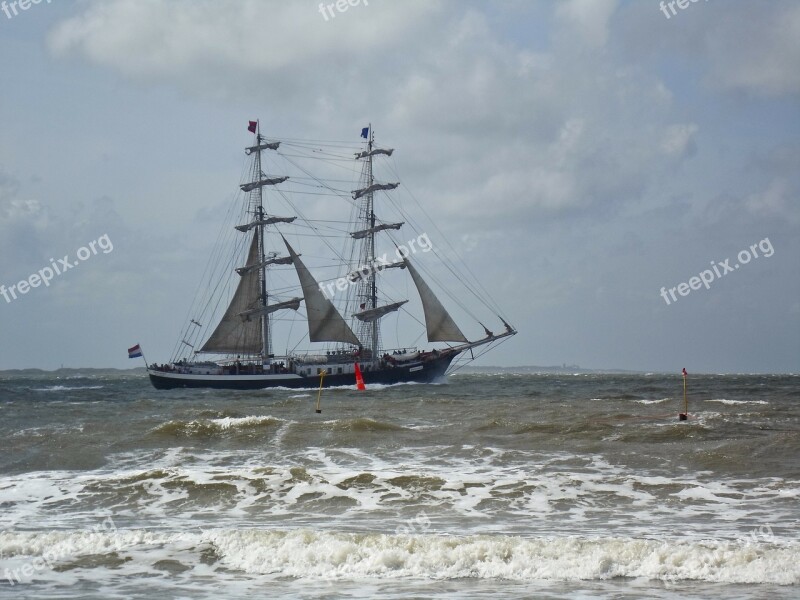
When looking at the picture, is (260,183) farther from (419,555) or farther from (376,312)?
(419,555)

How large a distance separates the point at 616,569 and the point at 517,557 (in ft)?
5.68

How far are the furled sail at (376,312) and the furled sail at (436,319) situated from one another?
16.1 feet

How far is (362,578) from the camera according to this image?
1481 cm

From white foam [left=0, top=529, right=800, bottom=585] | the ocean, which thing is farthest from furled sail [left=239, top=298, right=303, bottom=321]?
white foam [left=0, top=529, right=800, bottom=585]

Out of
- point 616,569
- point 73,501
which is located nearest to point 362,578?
point 616,569

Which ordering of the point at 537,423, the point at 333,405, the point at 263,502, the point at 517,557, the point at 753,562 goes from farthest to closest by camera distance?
the point at 333,405 → the point at 537,423 → the point at 263,502 → the point at 517,557 → the point at 753,562

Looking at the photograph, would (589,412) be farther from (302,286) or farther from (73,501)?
(302,286)

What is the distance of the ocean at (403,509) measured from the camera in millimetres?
→ 14445

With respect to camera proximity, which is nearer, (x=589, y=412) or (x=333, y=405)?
(x=589, y=412)

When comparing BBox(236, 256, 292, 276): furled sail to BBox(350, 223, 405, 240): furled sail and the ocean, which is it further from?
the ocean

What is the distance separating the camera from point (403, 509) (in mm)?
20375

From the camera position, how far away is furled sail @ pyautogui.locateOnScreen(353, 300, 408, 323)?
9575 cm

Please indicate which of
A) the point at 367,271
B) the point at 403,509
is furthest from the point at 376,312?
the point at 403,509

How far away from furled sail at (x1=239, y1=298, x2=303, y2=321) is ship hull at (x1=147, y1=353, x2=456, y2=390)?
22.5 feet
